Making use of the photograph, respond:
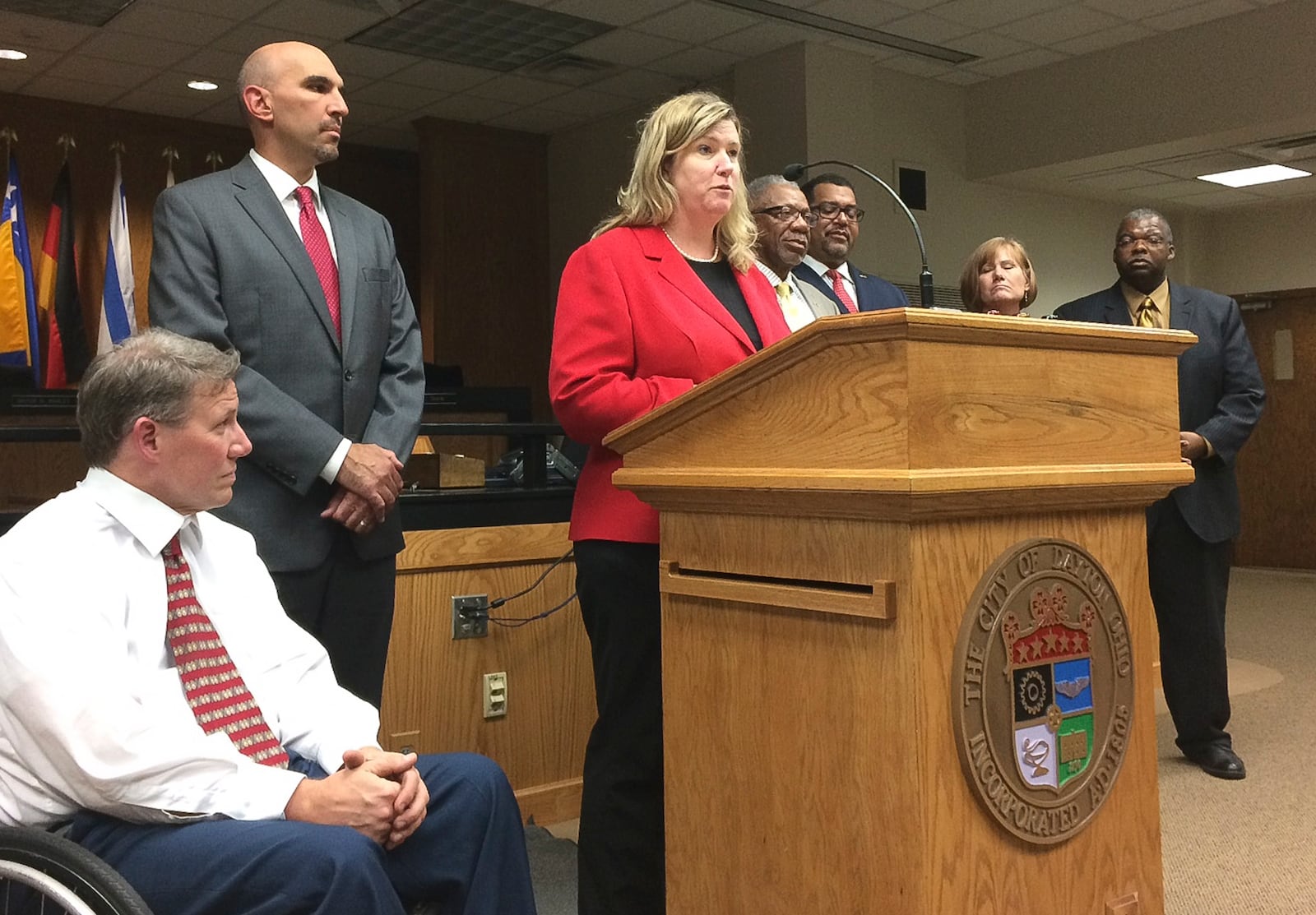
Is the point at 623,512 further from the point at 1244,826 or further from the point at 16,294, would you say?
the point at 16,294

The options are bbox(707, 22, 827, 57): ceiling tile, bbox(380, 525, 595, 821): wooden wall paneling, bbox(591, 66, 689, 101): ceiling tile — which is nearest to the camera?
bbox(380, 525, 595, 821): wooden wall paneling

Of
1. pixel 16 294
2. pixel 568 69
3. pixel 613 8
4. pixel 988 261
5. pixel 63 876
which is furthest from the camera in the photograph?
pixel 568 69

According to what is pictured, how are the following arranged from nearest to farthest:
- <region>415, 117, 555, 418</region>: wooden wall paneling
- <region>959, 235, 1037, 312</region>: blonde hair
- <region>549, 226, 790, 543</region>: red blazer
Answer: <region>549, 226, 790, 543</region>: red blazer
<region>959, 235, 1037, 312</region>: blonde hair
<region>415, 117, 555, 418</region>: wooden wall paneling

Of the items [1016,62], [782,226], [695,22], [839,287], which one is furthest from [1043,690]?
[1016,62]

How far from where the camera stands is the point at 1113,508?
157 centimetres

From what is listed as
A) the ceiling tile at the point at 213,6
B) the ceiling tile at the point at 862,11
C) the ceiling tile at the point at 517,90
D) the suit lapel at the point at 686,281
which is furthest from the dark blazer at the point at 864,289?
the ceiling tile at the point at 517,90

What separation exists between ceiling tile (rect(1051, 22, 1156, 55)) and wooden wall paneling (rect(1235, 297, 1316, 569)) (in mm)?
3265

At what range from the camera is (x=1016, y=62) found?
698cm

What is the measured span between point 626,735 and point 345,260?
37.0 inches

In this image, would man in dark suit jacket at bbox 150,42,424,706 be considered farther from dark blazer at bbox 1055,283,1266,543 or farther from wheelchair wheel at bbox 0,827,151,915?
dark blazer at bbox 1055,283,1266,543

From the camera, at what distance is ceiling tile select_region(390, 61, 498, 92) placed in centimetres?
686

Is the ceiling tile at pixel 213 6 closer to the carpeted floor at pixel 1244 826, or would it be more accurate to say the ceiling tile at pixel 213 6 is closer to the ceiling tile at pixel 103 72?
the ceiling tile at pixel 103 72

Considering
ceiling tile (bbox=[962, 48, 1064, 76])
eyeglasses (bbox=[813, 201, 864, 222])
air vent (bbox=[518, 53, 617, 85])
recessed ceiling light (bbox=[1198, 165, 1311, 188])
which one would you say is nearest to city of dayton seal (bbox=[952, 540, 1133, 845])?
eyeglasses (bbox=[813, 201, 864, 222])

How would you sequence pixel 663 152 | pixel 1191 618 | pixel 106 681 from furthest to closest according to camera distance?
pixel 1191 618
pixel 663 152
pixel 106 681
